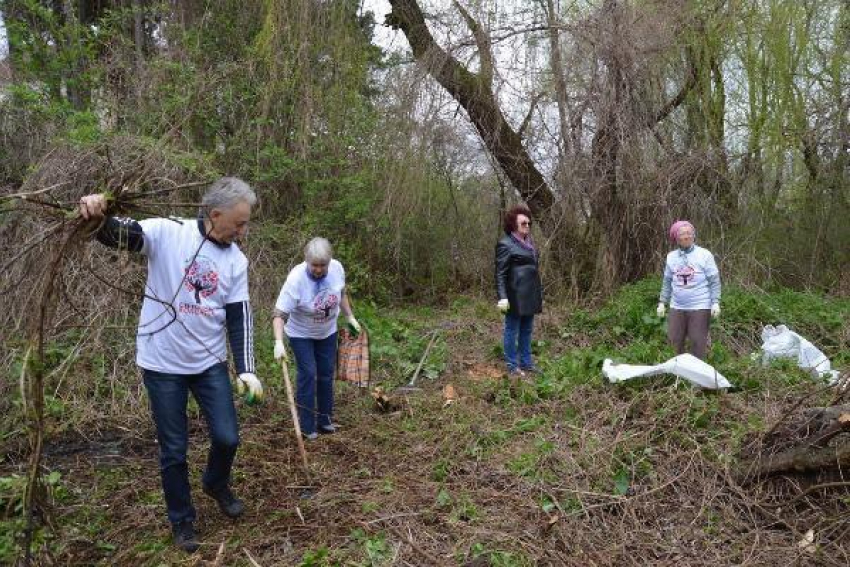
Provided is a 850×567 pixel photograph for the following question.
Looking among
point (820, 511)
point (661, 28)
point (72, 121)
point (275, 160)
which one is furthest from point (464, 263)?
point (820, 511)

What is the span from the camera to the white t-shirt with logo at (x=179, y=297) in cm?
302

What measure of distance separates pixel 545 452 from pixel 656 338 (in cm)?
319

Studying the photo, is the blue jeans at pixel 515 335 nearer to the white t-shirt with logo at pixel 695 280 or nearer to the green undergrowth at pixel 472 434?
the green undergrowth at pixel 472 434

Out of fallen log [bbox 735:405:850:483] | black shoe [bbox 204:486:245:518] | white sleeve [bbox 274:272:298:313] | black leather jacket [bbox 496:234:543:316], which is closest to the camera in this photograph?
fallen log [bbox 735:405:850:483]

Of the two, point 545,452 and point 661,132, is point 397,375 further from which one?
point 661,132

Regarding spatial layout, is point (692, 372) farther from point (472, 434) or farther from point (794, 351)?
point (794, 351)

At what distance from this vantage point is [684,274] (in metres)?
5.68

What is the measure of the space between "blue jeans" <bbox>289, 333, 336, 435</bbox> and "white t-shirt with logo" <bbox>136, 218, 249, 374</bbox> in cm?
153

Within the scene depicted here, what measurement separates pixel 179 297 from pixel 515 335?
3847 millimetres

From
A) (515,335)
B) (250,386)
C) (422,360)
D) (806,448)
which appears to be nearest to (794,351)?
(515,335)

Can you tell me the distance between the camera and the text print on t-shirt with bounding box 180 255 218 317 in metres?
3.06

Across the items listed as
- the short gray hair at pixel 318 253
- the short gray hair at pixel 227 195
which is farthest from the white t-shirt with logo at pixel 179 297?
the short gray hair at pixel 318 253

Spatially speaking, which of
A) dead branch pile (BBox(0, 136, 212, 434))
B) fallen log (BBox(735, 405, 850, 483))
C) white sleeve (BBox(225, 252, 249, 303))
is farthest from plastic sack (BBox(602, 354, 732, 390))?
dead branch pile (BBox(0, 136, 212, 434))

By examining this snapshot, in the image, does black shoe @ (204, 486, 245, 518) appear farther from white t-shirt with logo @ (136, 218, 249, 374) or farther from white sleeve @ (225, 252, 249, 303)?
white sleeve @ (225, 252, 249, 303)
